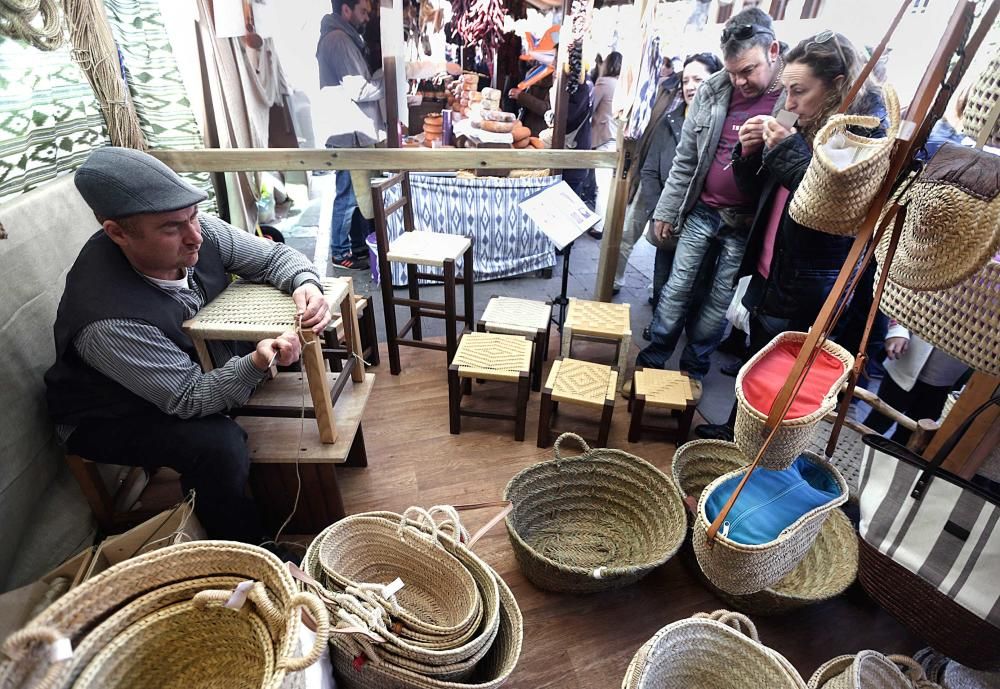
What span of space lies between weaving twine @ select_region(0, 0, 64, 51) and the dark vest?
2.86 ft

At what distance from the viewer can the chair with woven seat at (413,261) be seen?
253 centimetres

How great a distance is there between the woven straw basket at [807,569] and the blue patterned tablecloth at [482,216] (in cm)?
236

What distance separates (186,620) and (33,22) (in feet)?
7.03

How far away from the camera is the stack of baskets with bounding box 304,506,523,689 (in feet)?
3.88

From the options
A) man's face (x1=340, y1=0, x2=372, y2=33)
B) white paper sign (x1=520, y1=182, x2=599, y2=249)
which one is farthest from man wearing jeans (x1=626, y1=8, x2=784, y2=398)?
man's face (x1=340, y1=0, x2=372, y2=33)

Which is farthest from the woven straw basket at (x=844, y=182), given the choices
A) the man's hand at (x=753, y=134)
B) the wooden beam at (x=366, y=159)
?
the wooden beam at (x=366, y=159)

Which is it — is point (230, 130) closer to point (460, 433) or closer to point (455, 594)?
point (460, 433)

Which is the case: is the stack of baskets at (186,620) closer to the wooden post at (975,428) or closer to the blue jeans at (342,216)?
the wooden post at (975,428)

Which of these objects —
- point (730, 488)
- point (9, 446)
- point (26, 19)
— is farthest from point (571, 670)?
point (26, 19)

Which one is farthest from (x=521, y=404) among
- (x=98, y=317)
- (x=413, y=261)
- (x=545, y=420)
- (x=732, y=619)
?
(x=98, y=317)

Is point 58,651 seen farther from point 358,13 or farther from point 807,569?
point 358,13

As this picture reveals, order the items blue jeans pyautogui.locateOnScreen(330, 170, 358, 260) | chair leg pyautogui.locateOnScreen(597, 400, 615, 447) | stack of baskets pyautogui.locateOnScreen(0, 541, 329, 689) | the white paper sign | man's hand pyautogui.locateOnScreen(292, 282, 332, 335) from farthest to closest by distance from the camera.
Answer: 1. blue jeans pyautogui.locateOnScreen(330, 170, 358, 260)
2. the white paper sign
3. chair leg pyautogui.locateOnScreen(597, 400, 615, 447)
4. man's hand pyautogui.locateOnScreen(292, 282, 332, 335)
5. stack of baskets pyautogui.locateOnScreen(0, 541, 329, 689)

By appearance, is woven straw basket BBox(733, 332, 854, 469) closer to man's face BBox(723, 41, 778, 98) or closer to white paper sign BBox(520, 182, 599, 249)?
man's face BBox(723, 41, 778, 98)

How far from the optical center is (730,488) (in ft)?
5.01
